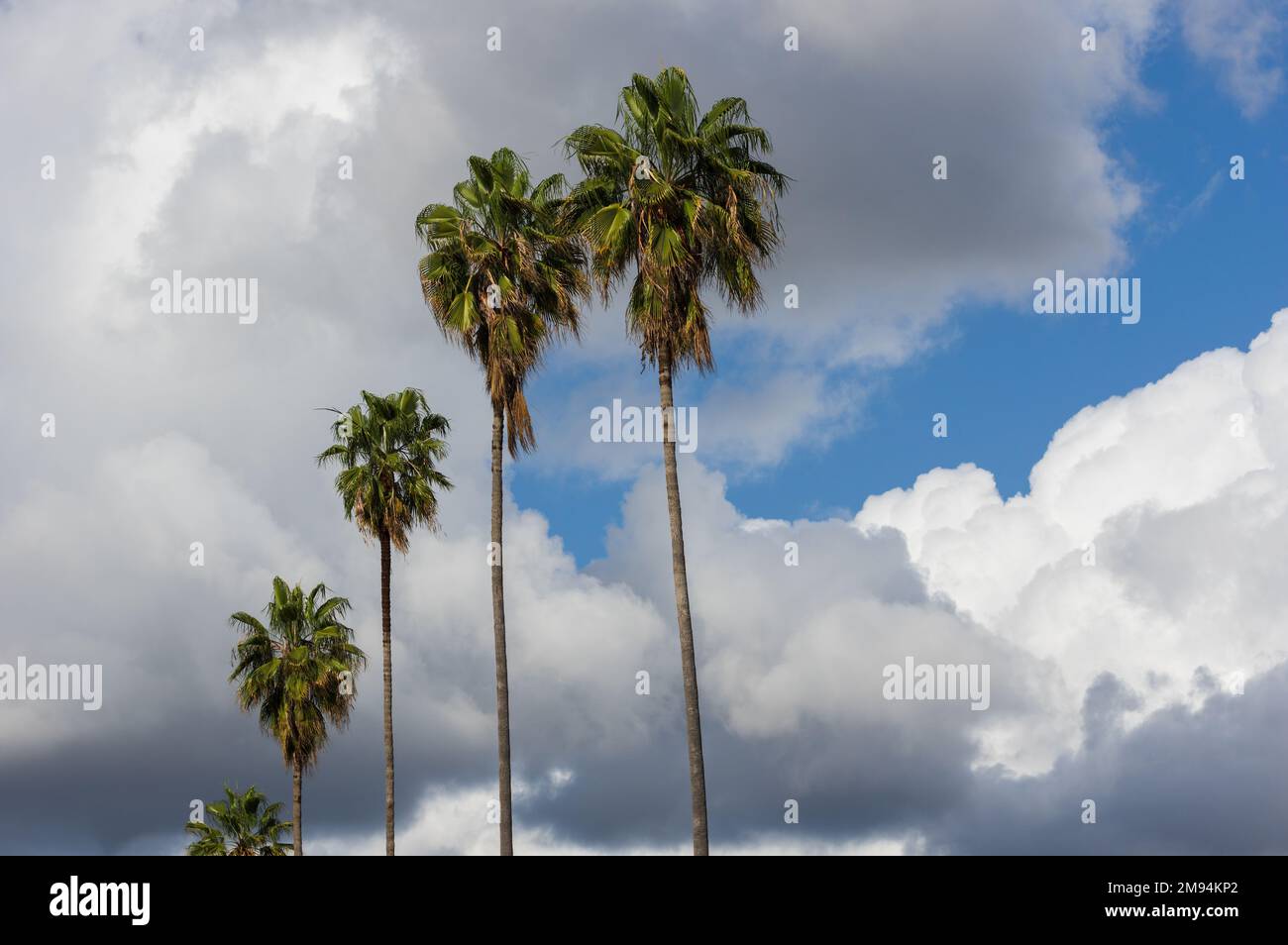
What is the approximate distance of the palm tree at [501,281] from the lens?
35.1 metres

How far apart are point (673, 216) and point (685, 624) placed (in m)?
9.17

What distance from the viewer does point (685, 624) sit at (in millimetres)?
28266

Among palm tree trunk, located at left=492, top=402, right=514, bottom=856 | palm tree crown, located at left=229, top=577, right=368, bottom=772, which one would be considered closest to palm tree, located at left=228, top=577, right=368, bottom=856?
palm tree crown, located at left=229, top=577, right=368, bottom=772

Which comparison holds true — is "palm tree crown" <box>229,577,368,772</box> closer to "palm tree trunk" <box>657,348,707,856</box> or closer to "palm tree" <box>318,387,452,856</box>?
"palm tree" <box>318,387,452,856</box>

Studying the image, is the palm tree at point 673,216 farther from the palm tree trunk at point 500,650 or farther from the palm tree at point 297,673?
the palm tree at point 297,673

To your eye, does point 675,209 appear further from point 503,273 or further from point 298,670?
point 298,670

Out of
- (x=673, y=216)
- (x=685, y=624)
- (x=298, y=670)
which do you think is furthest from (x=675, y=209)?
(x=298, y=670)

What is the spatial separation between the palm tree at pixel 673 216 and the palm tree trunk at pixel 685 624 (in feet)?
0.15

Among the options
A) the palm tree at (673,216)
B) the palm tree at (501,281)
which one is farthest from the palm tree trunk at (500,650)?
the palm tree at (673,216)

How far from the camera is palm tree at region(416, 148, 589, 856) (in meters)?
35.1

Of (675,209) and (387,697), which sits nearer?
(675,209)
